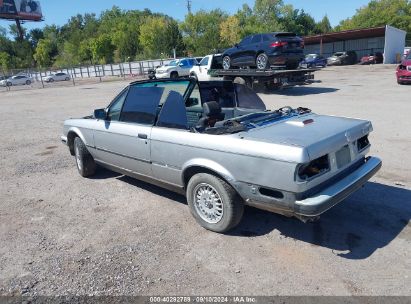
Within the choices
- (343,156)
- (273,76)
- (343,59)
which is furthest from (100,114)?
(343,59)

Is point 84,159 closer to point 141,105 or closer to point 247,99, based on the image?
point 141,105

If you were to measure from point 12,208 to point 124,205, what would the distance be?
64.9 inches

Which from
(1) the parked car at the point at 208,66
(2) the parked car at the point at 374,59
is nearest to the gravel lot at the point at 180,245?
(1) the parked car at the point at 208,66

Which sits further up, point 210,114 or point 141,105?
point 141,105

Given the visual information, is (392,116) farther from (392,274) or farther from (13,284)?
(13,284)

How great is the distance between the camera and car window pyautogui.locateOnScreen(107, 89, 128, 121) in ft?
16.4

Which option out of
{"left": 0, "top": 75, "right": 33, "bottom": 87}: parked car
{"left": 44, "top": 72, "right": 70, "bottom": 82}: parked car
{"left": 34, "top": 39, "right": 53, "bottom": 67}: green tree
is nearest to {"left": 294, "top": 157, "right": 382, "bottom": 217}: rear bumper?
{"left": 0, "top": 75, "right": 33, "bottom": 87}: parked car

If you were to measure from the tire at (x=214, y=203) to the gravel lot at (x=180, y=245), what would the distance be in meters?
0.14

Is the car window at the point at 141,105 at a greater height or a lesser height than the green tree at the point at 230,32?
lesser

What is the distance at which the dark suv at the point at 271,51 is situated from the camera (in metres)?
14.8

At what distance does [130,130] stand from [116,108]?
0.64 m

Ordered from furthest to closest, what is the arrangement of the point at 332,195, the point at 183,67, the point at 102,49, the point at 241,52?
the point at 102,49 < the point at 183,67 < the point at 241,52 < the point at 332,195

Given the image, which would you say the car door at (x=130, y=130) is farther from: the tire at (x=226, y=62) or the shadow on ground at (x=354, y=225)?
the tire at (x=226, y=62)

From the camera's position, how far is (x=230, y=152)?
3434 mm
